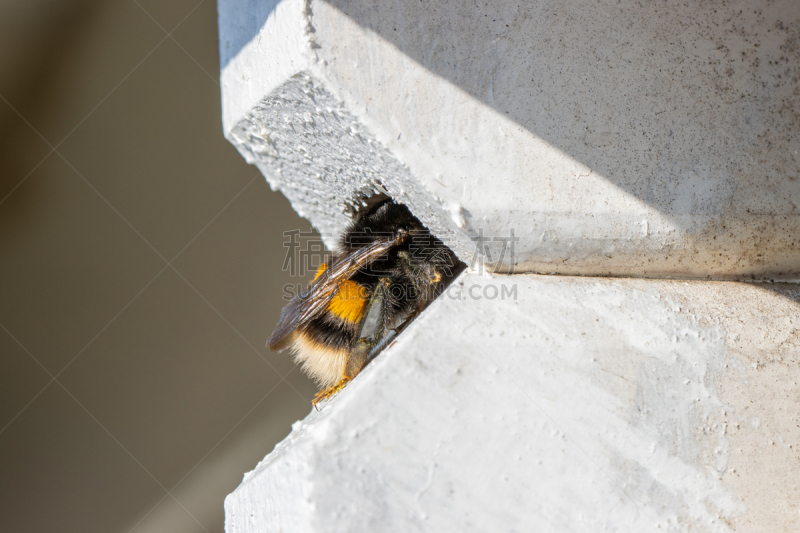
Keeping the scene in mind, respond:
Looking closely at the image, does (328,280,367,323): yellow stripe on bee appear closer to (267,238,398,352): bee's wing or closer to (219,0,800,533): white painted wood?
(267,238,398,352): bee's wing

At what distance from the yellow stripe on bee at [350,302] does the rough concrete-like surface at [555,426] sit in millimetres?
388

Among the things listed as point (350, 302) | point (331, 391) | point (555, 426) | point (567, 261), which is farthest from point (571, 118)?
point (331, 391)

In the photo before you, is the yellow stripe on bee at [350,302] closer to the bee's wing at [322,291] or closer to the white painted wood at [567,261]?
the bee's wing at [322,291]

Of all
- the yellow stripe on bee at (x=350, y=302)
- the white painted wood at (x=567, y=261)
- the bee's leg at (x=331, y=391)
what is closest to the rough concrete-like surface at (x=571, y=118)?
the white painted wood at (x=567, y=261)

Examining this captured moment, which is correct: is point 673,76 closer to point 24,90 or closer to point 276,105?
point 276,105

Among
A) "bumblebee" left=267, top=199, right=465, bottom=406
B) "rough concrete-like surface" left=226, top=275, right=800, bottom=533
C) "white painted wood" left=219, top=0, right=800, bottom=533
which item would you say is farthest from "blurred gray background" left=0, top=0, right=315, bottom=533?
"rough concrete-like surface" left=226, top=275, right=800, bottom=533

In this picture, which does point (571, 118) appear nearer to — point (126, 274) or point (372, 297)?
point (372, 297)

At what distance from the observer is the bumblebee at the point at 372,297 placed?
123 centimetres

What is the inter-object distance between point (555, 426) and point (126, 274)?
6.59ft

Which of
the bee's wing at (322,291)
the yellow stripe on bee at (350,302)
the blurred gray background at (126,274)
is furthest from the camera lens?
the blurred gray background at (126,274)

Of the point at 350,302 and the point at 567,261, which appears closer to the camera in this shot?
the point at 567,261

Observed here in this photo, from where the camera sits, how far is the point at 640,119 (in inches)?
38.6

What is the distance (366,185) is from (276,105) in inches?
11.6

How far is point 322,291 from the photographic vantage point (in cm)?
117
